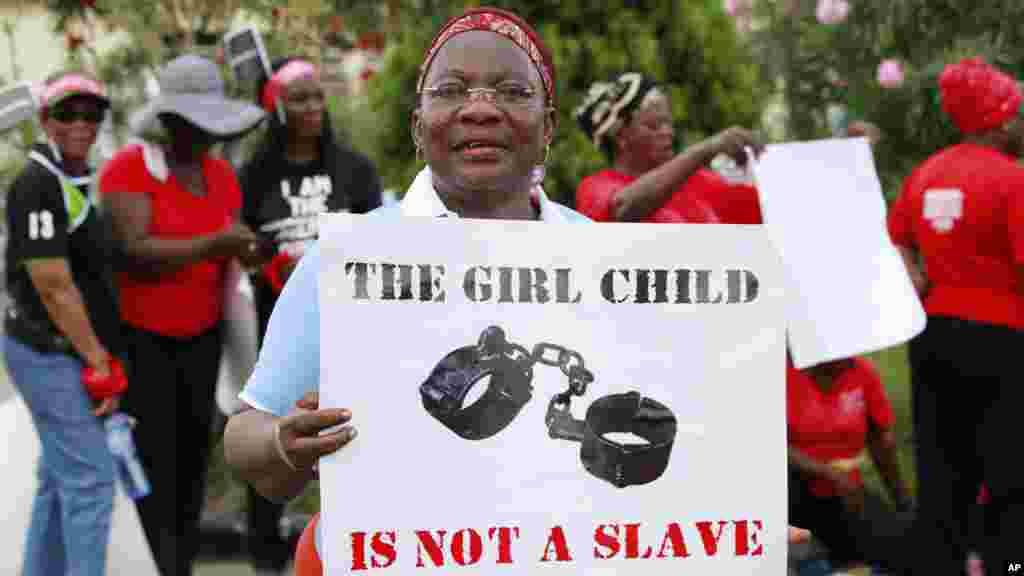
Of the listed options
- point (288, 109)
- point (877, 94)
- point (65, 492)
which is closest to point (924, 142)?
point (877, 94)

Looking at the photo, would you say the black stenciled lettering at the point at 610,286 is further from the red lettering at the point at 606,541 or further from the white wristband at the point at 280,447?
the white wristband at the point at 280,447

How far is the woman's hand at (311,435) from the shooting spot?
1954 millimetres

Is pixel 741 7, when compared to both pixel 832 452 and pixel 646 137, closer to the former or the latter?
pixel 832 452

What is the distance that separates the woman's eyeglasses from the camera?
7.36 feet

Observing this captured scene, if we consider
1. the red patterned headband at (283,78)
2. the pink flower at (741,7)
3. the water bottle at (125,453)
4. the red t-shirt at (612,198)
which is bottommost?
the water bottle at (125,453)

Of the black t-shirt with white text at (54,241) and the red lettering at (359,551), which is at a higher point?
the black t-shirt with white text at (54,241)

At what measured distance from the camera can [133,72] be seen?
764 cm

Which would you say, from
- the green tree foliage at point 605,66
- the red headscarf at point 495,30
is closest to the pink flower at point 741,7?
the green tree foliage at point 605,66

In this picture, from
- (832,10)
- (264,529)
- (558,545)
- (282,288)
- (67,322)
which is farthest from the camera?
(832,10)

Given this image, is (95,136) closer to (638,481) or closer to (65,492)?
(65,492)

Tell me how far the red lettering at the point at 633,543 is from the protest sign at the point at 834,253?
9.05 ft

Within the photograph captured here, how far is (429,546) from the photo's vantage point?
2018mm

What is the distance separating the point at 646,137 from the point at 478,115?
8.53ft

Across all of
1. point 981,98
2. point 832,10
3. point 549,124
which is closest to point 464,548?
point 549,124
